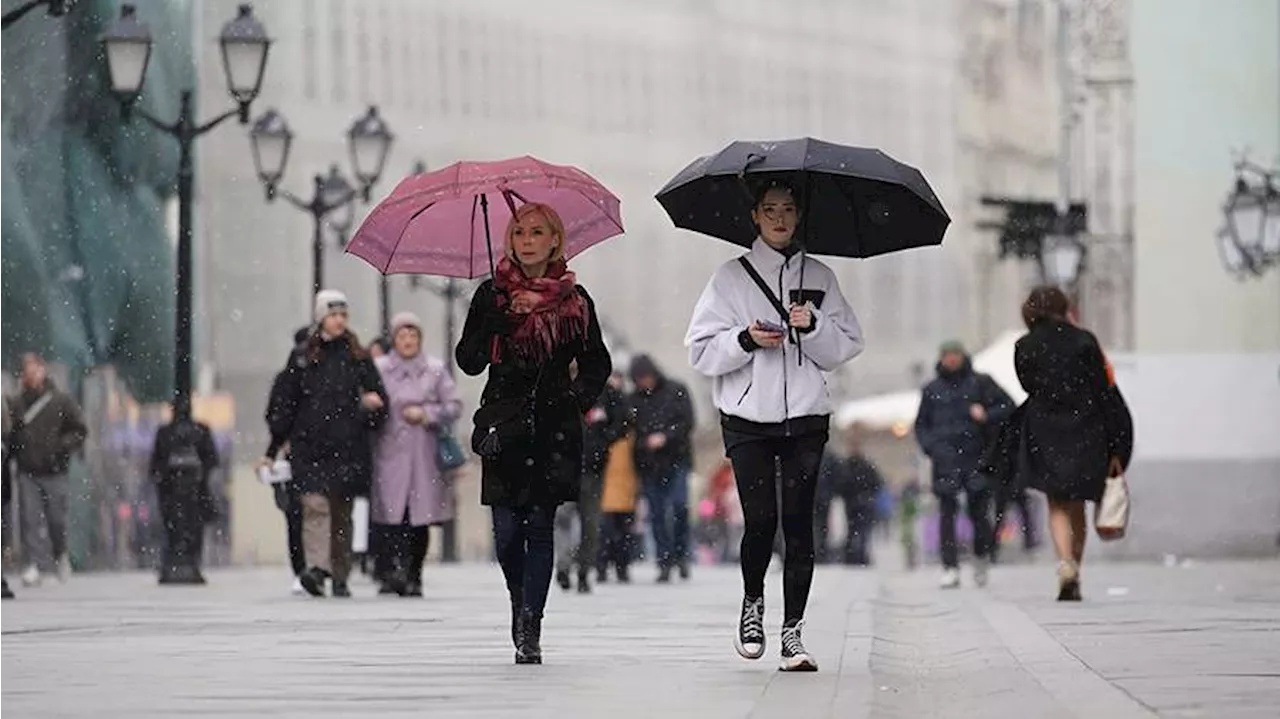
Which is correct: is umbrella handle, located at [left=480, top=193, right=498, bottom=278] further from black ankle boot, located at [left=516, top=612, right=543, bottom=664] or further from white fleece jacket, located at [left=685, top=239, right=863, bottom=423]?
black ankle boot, located at [left=516, top=612, right=543, bottom=664]

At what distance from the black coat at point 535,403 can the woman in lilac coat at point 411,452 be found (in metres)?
7.96

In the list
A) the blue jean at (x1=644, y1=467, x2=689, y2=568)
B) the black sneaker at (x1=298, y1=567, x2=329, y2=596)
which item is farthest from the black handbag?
the blue jean at (x1=644, y1=467, x2=689, y2=568)

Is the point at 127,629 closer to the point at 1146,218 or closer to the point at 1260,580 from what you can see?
the point at 1260,580

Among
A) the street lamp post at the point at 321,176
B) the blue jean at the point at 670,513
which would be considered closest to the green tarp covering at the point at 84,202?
the street lamp post at the point at 321,176

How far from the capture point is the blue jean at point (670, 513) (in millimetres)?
27609

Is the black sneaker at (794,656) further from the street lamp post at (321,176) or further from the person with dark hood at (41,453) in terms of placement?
the street lamp post at (321,176)

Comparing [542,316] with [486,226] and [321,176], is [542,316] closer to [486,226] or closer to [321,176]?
[486,226]

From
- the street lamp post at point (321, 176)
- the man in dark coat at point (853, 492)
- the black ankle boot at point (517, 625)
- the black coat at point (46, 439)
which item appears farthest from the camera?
the man in dark coat at point (853, 492)

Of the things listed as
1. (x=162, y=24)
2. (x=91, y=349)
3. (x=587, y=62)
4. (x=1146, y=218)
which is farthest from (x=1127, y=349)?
(x=587, y=62)

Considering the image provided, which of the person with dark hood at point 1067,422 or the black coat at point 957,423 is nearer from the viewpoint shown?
the person with dark hood at point 1067,422

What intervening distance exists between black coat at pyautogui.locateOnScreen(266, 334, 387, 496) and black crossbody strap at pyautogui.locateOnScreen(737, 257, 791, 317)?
8127 millimetres

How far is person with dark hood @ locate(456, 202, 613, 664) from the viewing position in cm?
1374

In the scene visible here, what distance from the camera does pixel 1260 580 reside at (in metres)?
25.1

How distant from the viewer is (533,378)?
13.8m
